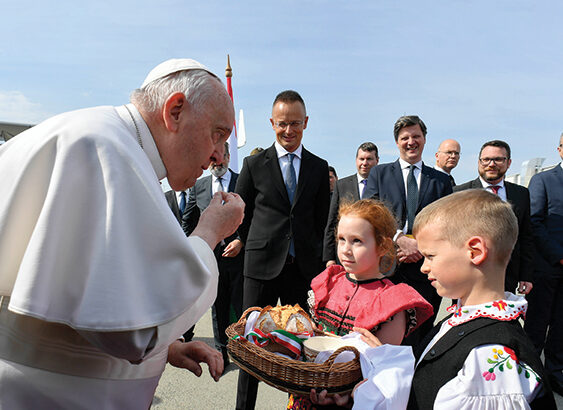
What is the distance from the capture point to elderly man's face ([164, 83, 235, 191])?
1556mm

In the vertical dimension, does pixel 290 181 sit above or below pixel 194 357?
above

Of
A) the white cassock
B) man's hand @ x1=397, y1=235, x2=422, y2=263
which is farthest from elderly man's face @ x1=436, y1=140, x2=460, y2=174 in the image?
the white cassock

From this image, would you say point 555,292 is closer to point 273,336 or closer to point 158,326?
point 273,336

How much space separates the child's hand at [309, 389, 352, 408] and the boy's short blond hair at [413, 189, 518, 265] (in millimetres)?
802

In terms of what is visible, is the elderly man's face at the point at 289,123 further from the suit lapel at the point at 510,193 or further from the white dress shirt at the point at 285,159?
the suit lapel at the point at 510,193

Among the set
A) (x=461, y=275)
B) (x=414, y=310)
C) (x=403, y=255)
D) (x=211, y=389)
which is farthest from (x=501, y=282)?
(x=211, y=389)

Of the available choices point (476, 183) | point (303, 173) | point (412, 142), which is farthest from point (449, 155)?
point (303, 173)

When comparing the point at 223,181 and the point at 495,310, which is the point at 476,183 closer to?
the point at 223,181

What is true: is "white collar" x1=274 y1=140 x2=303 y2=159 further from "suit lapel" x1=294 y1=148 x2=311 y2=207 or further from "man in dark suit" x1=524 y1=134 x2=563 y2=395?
"man in dark suit" x1=524 y1=134 x2=563 y2=395

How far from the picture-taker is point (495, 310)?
1.65 m

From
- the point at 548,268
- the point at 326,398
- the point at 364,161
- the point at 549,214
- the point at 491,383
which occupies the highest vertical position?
the point at 364,161

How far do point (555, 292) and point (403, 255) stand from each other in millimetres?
2730

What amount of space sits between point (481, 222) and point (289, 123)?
2496mm

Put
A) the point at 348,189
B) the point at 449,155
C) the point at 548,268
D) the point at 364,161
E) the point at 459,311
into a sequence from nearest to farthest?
the point at 459,311
the point at 548,268
the point at 348,189
the point at 364,161
the point at 449,155
